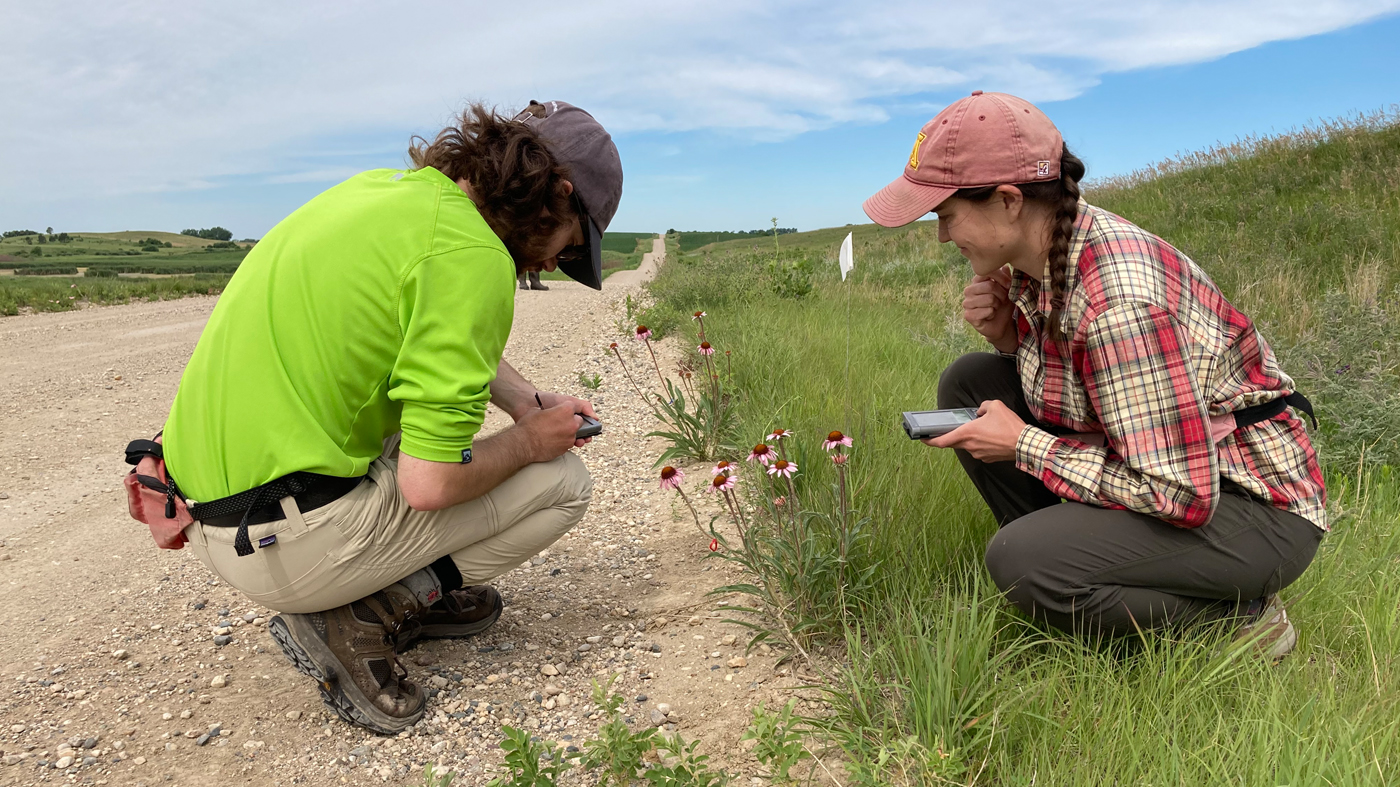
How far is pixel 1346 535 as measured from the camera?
8.60 ft

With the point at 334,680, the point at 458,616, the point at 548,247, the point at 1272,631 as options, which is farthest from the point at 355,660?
the point at 1272,631

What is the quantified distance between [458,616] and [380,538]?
67 cm

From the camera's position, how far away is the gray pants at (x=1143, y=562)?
198 cm

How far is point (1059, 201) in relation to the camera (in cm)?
202

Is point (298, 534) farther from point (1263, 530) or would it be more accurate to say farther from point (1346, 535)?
point (1346, 535)

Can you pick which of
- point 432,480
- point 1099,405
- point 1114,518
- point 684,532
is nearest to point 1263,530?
point 1114,518

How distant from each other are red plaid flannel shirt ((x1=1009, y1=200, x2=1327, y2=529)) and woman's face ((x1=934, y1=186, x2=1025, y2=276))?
13cm

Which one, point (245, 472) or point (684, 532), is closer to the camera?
point (245, 472)

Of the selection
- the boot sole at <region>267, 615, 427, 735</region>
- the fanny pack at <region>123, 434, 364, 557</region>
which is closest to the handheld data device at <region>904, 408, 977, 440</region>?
the fanny pack at <region>123, 434, 364, 557</region>

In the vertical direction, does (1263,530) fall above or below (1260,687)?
above

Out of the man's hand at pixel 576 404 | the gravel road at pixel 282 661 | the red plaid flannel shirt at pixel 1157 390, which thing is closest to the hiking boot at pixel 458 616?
the gravel road at pixel 282 661

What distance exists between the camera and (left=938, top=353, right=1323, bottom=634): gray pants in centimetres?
198

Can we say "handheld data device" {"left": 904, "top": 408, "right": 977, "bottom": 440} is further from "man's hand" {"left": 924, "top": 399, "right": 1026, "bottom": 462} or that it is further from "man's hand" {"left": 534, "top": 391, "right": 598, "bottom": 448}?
"man's hand" {"left": 534, "top": 391, "right": 598, "bottom": 448}

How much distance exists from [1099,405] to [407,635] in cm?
221
